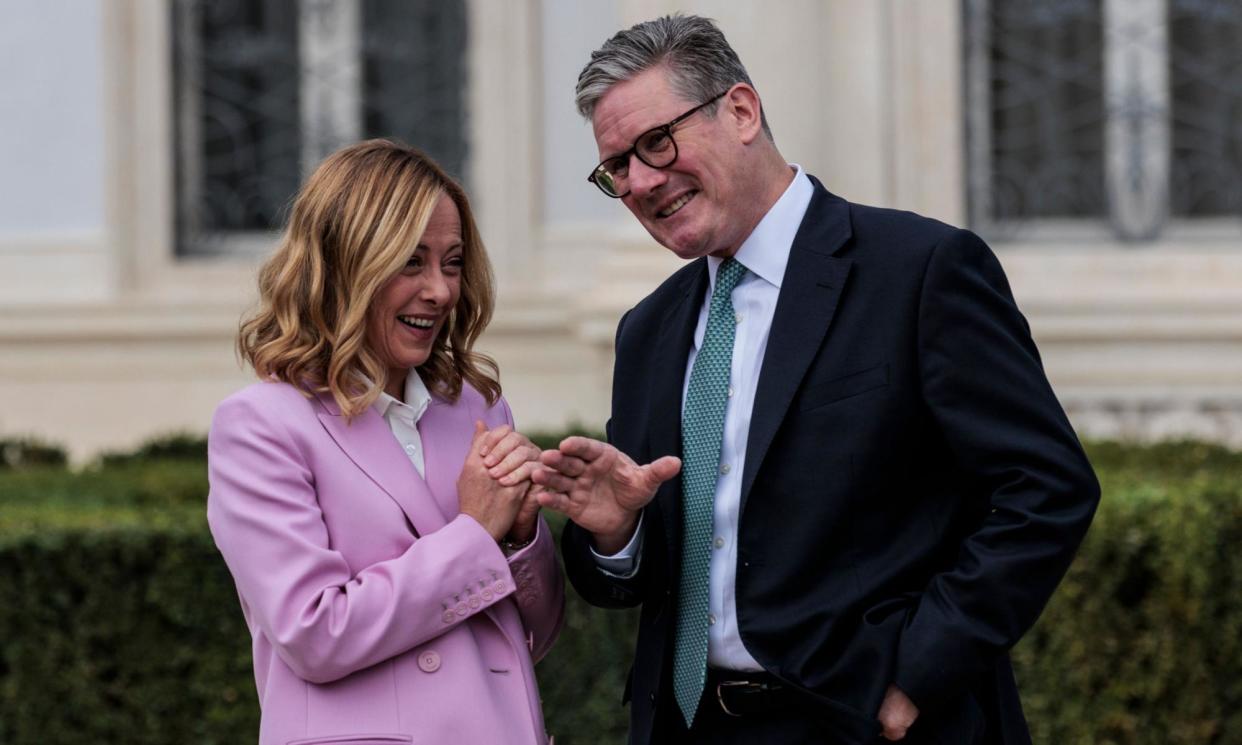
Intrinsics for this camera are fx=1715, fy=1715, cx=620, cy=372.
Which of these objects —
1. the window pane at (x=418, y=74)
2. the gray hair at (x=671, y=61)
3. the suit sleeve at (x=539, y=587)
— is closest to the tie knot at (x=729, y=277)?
the gray hair at (x=671, y=61)

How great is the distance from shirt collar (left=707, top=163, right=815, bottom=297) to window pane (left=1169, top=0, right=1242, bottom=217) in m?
5.92

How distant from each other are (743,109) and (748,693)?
2.97 feet

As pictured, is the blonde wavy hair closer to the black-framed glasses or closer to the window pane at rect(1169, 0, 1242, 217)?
the black-framed glasses

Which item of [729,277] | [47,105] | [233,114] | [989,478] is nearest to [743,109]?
[729,277]

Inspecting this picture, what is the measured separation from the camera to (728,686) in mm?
2596

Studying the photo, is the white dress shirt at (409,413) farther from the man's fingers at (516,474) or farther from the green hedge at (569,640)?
the green hedge at (569,640)

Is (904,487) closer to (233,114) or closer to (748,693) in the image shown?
(748,693)

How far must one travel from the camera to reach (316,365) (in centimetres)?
262

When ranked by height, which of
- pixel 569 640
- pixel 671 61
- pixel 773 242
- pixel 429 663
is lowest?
pixel 569 640

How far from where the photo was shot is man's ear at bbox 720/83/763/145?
8.80ft

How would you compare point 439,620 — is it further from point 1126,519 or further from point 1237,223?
point 1237,223

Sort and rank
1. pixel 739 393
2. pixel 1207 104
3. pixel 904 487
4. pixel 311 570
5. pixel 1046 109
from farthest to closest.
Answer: pixel 1046 109 < pixel 1207 104 < pixel 739 393 < pixel 904 487 < pixel 311 570

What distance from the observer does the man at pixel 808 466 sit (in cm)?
248

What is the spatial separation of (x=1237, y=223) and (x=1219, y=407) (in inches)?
36.4
